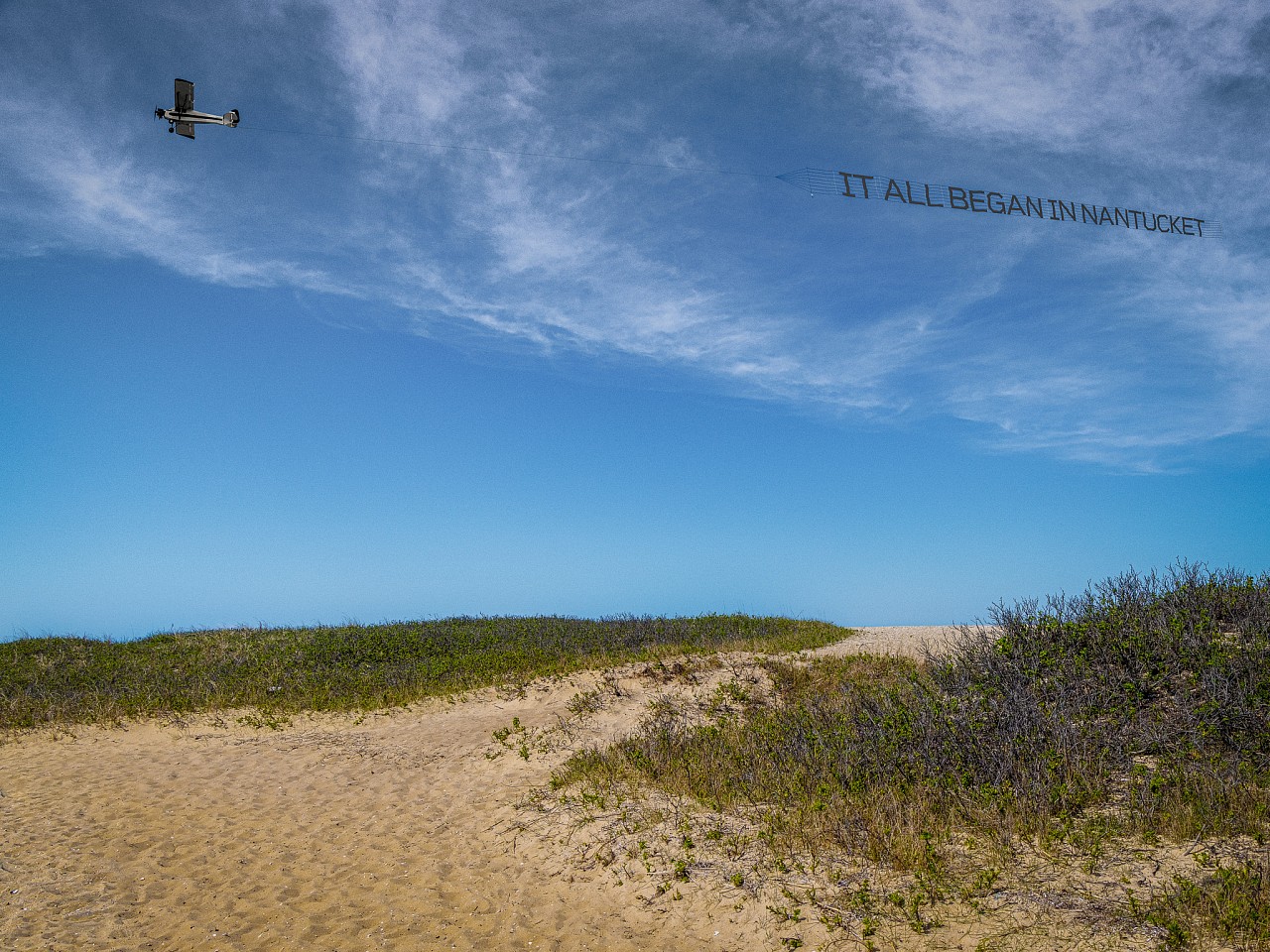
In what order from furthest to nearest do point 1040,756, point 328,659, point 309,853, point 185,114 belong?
point 328,659 → point 185,114 → point 309,853 → point 1040,756

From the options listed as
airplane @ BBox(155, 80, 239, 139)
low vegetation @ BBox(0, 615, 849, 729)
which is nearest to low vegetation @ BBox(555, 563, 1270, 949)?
low vegetation @ BBox(0, 615, 849, 729)

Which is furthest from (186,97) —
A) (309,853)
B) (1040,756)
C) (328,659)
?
(328,659)

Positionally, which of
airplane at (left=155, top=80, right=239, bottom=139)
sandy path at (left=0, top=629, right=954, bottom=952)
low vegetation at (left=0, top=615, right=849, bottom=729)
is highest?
airplane at (left=155, top=80, right=239, bottom=139)

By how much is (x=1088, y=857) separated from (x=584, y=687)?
37.7 feet

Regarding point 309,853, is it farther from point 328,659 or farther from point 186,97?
point 328,659

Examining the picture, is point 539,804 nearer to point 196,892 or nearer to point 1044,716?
point 196,892

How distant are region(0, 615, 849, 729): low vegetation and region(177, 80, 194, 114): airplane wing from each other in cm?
1268

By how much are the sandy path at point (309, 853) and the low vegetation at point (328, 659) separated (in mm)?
2128

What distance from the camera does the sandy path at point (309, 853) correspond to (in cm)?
809

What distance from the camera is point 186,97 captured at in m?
12.0

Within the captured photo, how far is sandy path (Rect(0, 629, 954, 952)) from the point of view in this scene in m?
8.09

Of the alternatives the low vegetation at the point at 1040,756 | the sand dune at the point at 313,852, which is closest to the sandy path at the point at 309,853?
the sand dune at the point at 313,852

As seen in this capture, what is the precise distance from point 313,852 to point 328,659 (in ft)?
44.7

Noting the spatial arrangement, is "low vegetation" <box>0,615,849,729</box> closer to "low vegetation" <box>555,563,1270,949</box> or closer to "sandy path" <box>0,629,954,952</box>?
"sandy path" <box>0,629,954,952</box>
